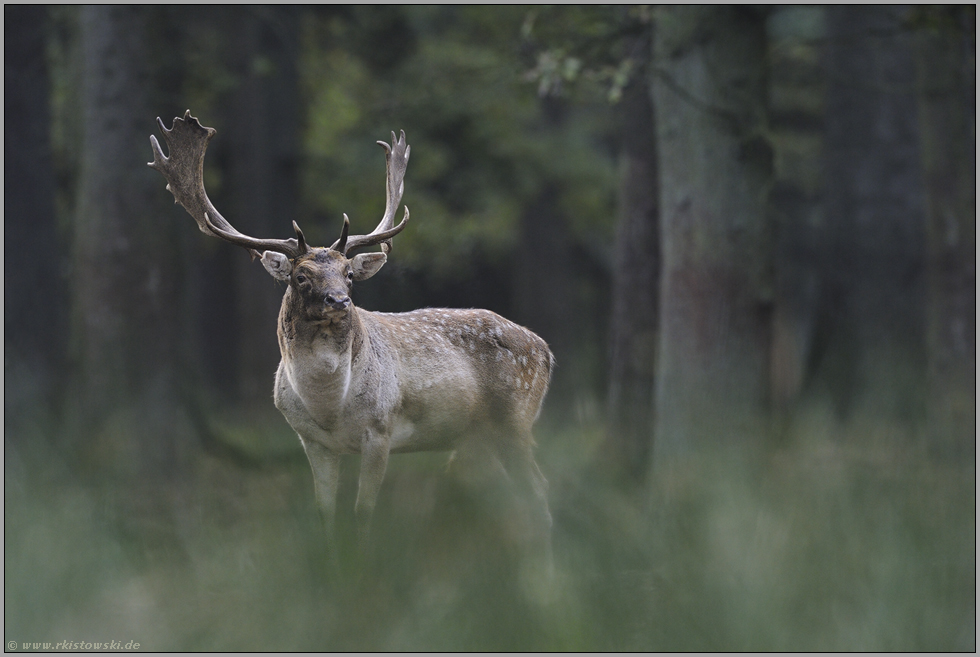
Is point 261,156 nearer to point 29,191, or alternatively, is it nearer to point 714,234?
point 29,191

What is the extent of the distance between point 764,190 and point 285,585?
4737 millimetres

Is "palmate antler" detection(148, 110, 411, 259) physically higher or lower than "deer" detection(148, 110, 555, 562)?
higher

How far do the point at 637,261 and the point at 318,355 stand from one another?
5.65 meters

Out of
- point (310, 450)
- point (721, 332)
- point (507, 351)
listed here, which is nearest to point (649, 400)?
point (721, 332)

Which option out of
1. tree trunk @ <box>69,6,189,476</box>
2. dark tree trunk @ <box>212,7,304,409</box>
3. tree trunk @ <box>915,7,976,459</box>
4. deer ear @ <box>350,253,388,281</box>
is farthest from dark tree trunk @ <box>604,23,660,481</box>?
deer ear @ <box>350,253,388,281</box>

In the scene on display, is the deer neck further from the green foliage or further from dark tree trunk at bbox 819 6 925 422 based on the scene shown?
the green foliage

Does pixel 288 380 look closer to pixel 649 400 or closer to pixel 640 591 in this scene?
pixel 640 591

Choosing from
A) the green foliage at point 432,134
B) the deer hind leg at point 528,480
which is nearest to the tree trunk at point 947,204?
the deer hind leg at point 528,480

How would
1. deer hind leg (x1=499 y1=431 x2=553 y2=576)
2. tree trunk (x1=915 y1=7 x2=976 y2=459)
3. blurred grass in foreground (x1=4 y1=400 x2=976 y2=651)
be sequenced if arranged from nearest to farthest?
blurred grass in foreground (x1=4 y1=400 x2=976 y2=651), deer hind leg (x1=499 y1=431 x2=553 y2=576), tree trunk (x1=915 y1=7 x2=976 y2=459)

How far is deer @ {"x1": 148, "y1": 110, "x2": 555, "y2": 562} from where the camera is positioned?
3.92 m

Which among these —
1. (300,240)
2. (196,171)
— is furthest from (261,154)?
(300,240)

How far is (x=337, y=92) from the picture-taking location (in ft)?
59.7

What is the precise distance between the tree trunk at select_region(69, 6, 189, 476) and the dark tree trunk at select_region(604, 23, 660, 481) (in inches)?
157

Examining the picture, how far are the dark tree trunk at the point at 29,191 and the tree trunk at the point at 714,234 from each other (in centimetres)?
662
